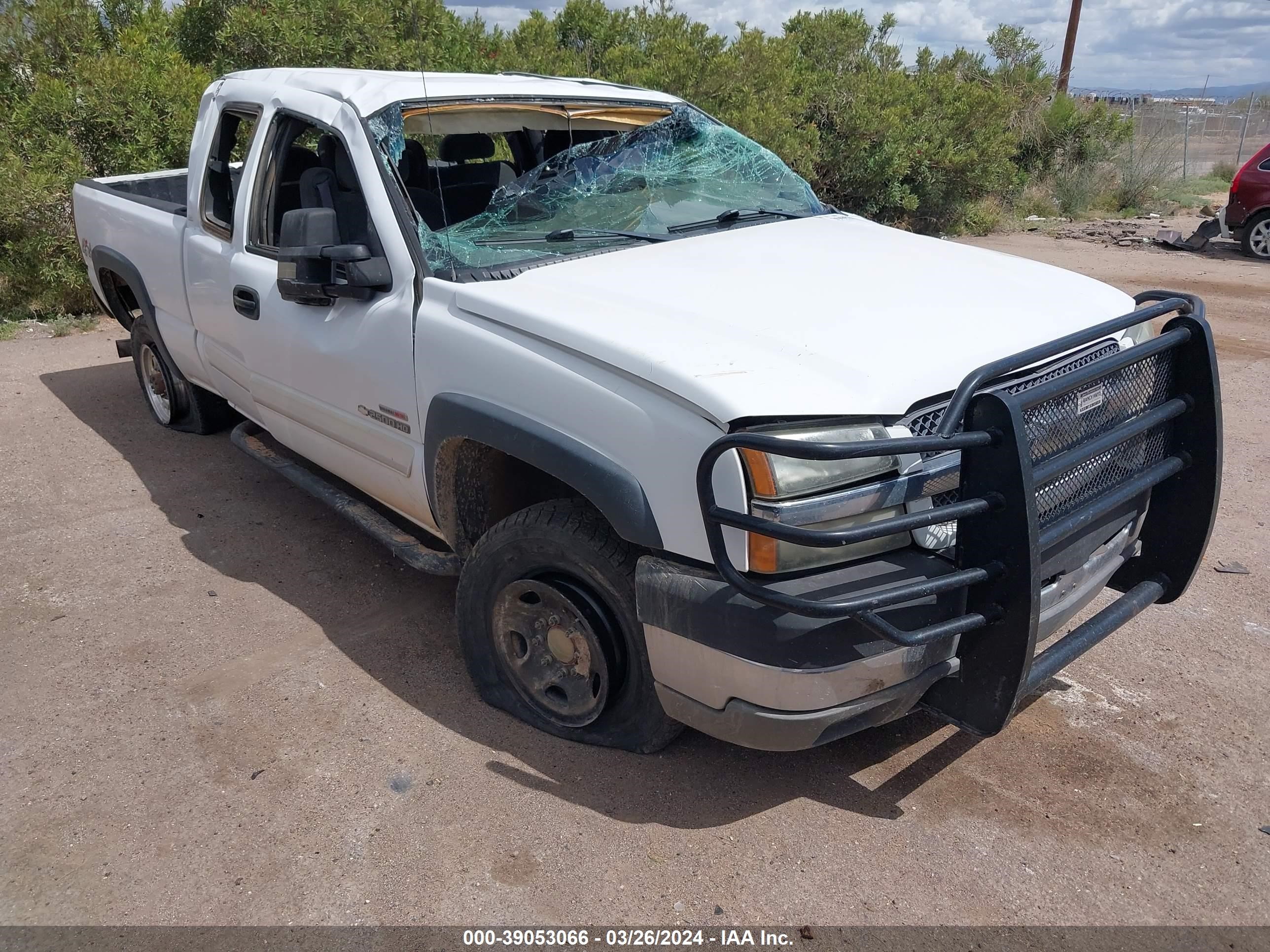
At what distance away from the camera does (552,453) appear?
108 inches

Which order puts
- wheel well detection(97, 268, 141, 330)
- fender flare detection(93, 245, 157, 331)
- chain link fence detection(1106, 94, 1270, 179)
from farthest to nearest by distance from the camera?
chain link fence detection(1106, 94, 1270, 179) → wheel well detection(97, 268, 141, 330) → fender flare detection(93, 245, 157, 331)

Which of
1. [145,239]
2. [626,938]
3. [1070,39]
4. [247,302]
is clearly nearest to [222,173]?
[145,239]

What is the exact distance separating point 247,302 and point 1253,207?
505 inches

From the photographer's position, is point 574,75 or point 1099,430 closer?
point 1099,430

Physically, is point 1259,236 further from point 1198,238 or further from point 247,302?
point 247,302

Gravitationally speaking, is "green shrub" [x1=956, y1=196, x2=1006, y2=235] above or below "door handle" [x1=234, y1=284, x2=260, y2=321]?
below

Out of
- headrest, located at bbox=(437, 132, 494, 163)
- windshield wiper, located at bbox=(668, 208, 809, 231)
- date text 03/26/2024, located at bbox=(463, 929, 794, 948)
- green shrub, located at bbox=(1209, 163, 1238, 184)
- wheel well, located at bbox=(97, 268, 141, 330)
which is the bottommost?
green shrub, located at bbox=(1209, 163, 1238, 184)

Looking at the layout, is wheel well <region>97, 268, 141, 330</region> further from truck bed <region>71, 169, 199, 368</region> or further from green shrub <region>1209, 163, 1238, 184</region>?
green shrub <region>1209, 163, 1238, 184</region>

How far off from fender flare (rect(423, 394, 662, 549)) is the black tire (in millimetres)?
3053

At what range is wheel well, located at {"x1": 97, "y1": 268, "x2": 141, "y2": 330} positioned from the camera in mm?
5855

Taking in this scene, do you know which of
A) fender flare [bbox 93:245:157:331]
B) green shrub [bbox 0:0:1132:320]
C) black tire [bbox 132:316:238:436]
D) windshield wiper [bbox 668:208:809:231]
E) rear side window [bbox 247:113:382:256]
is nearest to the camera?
windshield wiper [bbox 668:208:809:231]

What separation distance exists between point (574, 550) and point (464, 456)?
65cm

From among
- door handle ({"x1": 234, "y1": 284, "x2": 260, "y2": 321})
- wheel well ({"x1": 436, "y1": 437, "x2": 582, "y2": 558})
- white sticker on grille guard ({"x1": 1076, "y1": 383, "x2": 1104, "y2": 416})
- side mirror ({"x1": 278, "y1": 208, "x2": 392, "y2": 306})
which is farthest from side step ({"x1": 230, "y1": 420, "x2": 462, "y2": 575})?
white sticker on grille guard ({"x1": 1076, "y1": 383, "x2": 1104, "y2": 416})

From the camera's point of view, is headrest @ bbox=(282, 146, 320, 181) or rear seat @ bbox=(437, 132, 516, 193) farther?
rear seat @ bbox=(437, 132, 516, 193)
